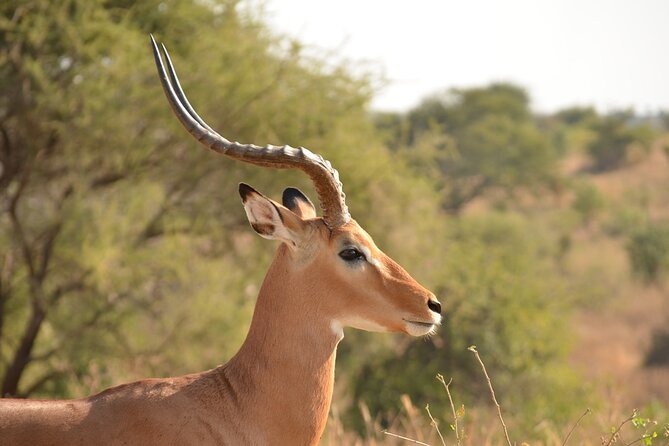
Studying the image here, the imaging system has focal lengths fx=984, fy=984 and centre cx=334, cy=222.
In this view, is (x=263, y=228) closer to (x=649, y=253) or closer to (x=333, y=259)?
(x=333, y=259)

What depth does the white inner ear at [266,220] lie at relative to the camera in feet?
16.5

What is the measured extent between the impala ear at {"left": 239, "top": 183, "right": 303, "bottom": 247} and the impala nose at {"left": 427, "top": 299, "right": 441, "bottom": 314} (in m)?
0.76

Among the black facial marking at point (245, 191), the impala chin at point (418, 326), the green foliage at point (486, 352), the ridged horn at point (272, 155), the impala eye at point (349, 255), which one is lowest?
the green foliage at point (486, 352)

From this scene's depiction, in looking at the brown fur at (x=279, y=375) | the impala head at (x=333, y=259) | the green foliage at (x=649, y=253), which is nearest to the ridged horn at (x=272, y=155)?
the impala head at (x=333, y=259)

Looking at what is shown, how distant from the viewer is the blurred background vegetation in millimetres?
12039

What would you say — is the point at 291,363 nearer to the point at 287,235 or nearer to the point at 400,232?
the point at 287,235

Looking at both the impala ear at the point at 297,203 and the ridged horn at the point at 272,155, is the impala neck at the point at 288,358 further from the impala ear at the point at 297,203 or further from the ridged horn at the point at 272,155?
the impala ear at the point at 297,203

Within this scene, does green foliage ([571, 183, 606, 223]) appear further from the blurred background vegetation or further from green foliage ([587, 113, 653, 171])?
the blurred background vegetation

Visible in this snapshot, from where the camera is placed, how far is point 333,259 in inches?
203

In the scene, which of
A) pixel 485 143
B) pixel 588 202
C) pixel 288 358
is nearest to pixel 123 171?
pixel 288 358

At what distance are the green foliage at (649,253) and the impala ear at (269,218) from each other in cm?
2542

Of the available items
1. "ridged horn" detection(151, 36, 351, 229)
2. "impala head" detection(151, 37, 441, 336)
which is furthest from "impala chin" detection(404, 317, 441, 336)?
"ridged horn" detection(151, 36, 351, 229)

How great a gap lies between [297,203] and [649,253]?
82.5 ft

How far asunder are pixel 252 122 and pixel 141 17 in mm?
1955
